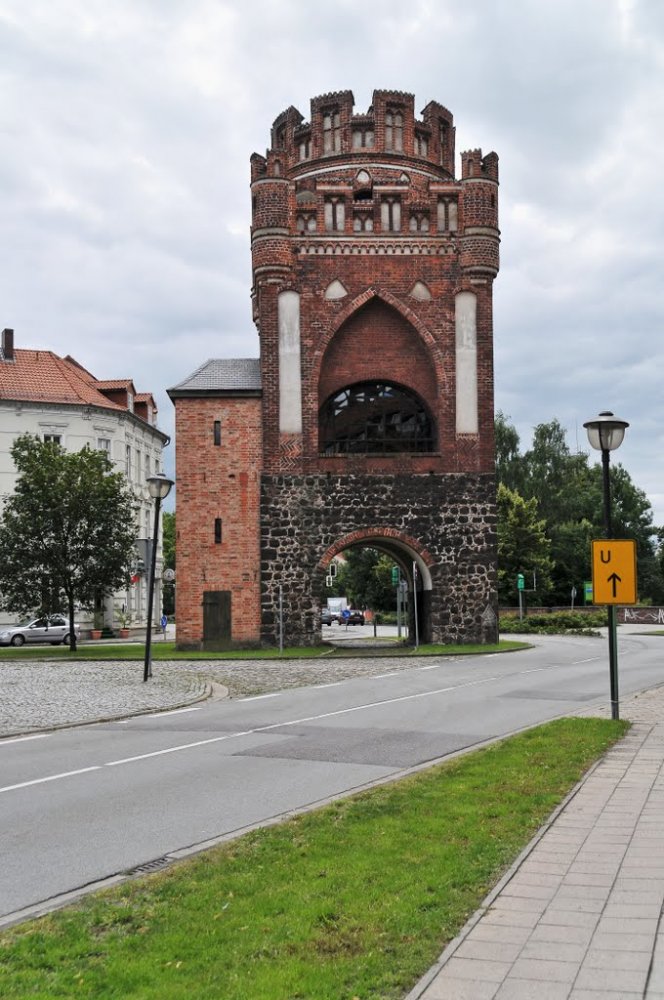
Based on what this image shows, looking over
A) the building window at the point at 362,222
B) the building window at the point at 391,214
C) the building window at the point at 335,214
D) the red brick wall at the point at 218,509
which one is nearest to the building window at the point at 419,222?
the building window at the point at 391,214

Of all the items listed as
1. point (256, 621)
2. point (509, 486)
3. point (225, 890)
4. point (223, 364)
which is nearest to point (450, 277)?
point (223, 364)

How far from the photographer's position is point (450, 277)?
124 ft

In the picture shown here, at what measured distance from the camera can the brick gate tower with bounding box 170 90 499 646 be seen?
36781 millimetres

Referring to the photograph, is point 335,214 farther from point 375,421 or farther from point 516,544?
point 516,544

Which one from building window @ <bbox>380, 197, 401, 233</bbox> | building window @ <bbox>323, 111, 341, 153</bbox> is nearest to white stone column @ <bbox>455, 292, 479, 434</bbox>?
building window @ <bbox>380, 197, 401, 233</bbox>

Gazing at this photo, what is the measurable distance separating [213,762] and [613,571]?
665cm

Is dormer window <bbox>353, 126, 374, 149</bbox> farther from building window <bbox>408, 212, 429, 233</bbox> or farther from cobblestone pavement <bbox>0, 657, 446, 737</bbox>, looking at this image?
cobblestone pavement <bbox>0, 657, 446, 737</bbox>

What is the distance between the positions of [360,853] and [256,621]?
29403mm

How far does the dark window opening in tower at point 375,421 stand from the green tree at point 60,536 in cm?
855

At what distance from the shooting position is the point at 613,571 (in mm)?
15453

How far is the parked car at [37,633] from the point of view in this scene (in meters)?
50.2

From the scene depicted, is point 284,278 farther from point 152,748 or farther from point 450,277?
point 152,748

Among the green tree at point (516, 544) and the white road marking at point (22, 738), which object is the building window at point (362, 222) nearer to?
the white road marking at point (22, 738)

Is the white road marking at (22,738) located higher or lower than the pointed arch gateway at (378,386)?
lower
